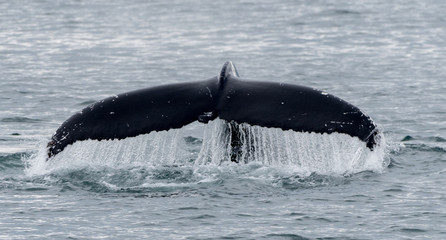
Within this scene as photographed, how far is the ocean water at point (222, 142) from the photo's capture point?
9898mm

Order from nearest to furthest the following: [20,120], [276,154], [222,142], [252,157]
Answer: [222,142], [252,157], [276,154], [20,120]

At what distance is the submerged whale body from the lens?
31.6 ft

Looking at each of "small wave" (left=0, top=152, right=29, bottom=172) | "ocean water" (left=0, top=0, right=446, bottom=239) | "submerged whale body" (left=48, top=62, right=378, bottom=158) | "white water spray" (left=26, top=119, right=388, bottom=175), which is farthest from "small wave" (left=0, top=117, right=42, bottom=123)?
"submerged whale body" (left=48, top=62, right=378, bottom=158)

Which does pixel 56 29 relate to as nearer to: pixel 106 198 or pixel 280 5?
pixel 280 5

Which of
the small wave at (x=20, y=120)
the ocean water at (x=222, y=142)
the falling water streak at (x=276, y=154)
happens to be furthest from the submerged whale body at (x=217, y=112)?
the small wave at (x=20, y=120)

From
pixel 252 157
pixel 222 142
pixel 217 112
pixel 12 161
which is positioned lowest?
pixel 12 161

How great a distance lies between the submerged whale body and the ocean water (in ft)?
1.24

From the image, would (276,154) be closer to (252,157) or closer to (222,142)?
(252,157)

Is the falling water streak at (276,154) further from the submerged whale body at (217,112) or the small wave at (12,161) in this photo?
the small wave at (12,161)

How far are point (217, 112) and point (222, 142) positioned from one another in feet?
3.96

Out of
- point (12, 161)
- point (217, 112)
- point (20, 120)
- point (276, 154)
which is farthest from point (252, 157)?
point (20, 120)

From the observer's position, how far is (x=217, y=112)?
9.88m

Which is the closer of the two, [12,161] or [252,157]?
[252,157]

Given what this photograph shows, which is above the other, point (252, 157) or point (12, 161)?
point (252, 157)
